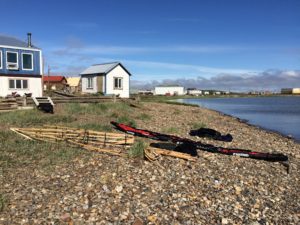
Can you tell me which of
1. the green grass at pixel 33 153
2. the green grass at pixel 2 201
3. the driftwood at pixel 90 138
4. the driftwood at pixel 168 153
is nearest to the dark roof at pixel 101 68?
the driftwood at pixel 90 138

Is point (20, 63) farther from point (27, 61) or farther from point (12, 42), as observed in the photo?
point (12, 42)

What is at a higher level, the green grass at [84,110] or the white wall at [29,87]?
the white wall at [29,87]

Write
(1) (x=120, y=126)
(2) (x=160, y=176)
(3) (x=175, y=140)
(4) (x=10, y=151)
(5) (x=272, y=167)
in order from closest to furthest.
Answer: (2) (x=160, y=176) < (4) (x=10, y=151) < (5) (x=272, y=167) < (3) (x=175, y=140) < (1) (x=120, y=126)

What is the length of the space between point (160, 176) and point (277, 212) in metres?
3.58

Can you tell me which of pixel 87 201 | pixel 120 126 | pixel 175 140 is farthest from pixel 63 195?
pixel 120 126

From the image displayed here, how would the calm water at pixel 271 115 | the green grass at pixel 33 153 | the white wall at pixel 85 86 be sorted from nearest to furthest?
1. the green grass at pixel 33 153
2. the calm water at pixel 271 115
3. the white wall at pixel 85 86

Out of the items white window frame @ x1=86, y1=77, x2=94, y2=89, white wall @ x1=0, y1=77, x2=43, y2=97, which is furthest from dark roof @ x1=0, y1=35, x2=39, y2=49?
white window frame @ x1=86, y1=77, x2=94, y2=89

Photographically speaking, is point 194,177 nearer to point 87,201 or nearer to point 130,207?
point 130,207

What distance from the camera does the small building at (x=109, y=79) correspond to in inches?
1697

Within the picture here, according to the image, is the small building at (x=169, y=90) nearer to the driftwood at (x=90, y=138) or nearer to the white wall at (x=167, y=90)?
the white wall at (x=167, y=90)

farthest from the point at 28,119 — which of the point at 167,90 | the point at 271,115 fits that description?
the point at 167,90

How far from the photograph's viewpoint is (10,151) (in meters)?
11.8

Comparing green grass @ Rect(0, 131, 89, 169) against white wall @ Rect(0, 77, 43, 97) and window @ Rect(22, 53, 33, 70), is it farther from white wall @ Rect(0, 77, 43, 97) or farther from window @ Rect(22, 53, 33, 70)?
window @ Rect(22, 53, 33, 70)

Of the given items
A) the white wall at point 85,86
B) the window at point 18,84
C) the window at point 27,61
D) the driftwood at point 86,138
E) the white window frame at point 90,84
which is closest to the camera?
the driftwood at point 86,138
